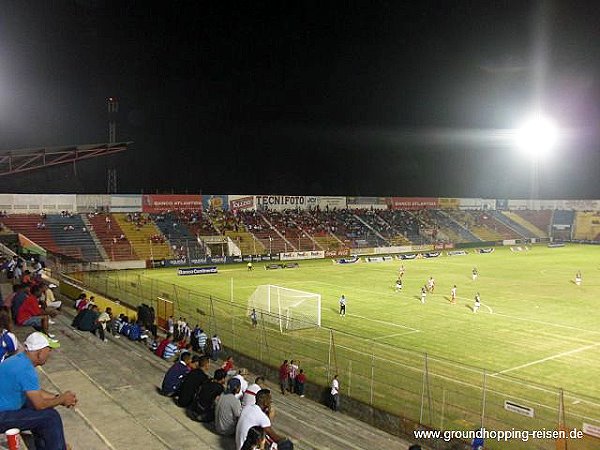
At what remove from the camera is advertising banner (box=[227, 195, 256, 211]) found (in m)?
77.9

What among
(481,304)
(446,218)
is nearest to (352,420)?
(481,304)

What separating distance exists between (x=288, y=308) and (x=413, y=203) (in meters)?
72.2

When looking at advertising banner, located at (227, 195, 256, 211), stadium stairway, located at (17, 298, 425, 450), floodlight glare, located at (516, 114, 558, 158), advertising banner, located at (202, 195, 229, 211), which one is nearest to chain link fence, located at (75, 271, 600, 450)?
stadium stairway, located at (17, 298, 425, 450)

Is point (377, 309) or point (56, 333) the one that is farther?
point (377, 309)

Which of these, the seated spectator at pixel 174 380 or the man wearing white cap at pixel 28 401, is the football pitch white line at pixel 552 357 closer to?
the seated spectator at pixel 174 380

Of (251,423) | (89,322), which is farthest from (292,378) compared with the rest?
(251,423)

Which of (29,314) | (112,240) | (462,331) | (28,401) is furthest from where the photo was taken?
(112,240)

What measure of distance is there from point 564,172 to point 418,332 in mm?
106945

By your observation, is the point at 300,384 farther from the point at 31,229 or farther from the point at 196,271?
the point at 31,229

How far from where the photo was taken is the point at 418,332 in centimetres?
2770

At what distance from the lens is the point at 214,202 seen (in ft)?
251

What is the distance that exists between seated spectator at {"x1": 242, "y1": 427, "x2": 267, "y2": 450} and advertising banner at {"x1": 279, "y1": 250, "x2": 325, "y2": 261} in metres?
59.8

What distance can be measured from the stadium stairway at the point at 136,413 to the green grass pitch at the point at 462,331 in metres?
3.19

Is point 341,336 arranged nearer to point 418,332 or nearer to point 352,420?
point 418,332
